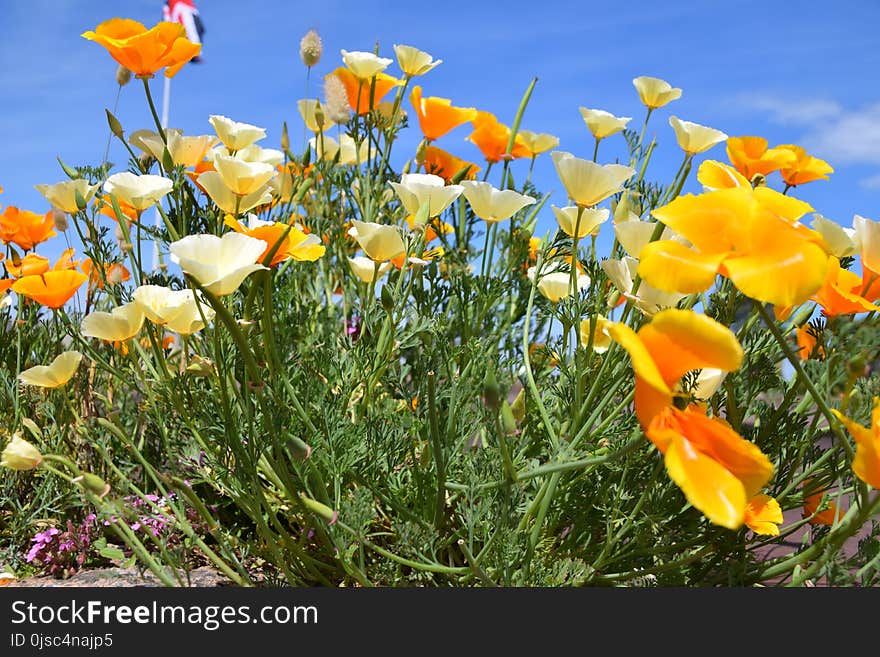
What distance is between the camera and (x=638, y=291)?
1218 millimetres

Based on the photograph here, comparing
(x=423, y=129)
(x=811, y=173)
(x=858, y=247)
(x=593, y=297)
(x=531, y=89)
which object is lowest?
(x=858, y=247)

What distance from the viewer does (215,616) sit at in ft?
3.97

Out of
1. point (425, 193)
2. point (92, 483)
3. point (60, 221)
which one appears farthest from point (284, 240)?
point (60, 221)

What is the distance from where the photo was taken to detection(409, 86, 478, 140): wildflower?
1931 mm

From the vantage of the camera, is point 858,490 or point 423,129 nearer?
point 858,490

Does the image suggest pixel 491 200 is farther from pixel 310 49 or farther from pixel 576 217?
pixel 310 49

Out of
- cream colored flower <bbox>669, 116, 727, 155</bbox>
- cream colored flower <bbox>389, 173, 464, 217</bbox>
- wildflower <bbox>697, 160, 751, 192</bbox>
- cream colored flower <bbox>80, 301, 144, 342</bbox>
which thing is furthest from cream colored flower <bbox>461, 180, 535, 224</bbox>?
cream colored flower <bbox>80, 301, 144, 342</bbox>

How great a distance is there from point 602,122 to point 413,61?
20.5 inches

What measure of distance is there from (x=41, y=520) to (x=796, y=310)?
73.6 inches

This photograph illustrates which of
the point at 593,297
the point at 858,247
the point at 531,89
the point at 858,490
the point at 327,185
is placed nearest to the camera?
the point at 858,490

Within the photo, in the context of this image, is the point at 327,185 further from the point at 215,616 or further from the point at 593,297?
the point at 215,616

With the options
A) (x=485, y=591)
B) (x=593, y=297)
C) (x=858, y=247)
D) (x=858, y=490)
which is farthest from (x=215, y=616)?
(x=858, y=247)

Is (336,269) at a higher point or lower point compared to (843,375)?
higher

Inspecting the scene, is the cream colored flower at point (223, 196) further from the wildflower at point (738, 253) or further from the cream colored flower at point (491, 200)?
the wildflower at point (738, 253)
